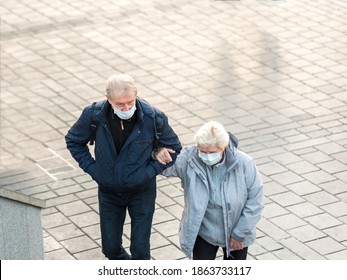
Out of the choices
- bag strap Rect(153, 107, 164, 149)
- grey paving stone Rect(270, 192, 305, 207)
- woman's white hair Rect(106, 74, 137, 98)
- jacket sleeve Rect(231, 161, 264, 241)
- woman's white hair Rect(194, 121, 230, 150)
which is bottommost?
grey paving stone Rect(270, 192, 305, 207)

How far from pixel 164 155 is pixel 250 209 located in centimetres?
75

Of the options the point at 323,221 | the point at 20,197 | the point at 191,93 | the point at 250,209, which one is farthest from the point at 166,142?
the point at 191,93

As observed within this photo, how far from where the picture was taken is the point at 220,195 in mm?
7176

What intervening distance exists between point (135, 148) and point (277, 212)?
247 cm

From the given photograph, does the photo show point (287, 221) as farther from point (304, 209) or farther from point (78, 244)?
point (78, 244)

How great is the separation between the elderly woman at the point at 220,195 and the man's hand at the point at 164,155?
0.41 feet

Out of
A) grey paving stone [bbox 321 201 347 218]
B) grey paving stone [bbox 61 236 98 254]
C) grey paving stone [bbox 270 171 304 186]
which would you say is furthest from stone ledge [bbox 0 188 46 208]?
grey paving stone [bbox 270 171 304 186]

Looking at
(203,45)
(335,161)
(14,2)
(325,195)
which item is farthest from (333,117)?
(14,2)

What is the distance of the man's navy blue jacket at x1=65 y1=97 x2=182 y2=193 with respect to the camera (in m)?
7.45

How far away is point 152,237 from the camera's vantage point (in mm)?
9156

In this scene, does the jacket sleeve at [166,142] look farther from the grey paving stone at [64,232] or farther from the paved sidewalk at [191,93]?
the grey paving stone at [64,232]

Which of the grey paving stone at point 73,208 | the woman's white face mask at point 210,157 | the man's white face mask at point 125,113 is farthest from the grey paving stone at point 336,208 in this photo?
the man's white face mask at point 125,113

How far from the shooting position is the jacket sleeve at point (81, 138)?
297 inches

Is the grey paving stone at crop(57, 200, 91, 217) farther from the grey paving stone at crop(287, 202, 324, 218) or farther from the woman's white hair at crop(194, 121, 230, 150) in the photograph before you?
the woman's white hair at crop(194, 121, 230, 150)
